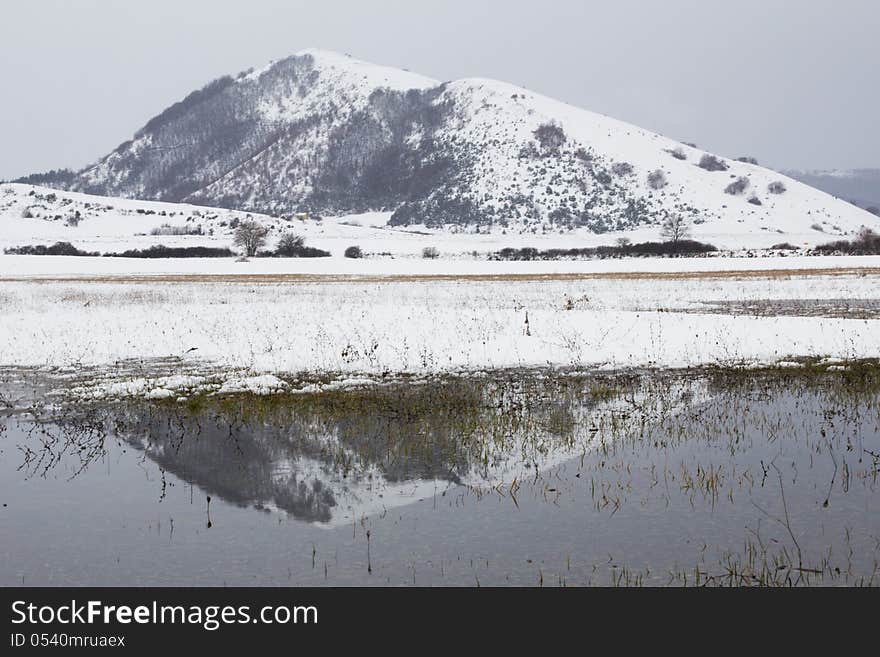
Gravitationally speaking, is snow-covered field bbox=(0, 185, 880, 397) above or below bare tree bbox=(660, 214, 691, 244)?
below

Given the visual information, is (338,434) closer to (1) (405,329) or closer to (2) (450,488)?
(2) (450,488)

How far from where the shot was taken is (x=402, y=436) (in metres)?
11.9

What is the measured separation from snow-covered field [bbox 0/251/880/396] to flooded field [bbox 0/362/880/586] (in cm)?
313

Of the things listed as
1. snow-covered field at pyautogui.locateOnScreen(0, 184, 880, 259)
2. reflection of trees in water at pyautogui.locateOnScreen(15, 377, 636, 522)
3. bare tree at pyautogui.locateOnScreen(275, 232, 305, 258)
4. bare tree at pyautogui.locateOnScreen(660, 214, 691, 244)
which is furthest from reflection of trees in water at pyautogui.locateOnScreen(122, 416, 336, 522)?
bare tree at pyautogui.locateOnScreen(660, 214, 691, 244)

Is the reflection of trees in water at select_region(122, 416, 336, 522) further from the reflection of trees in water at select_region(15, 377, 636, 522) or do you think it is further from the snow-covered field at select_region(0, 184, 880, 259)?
the snow-covered field at select_region(0, 184, 880, 259)

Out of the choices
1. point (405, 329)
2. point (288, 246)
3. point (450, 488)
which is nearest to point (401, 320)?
point (405, 329)

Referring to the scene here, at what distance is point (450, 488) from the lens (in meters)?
9.47

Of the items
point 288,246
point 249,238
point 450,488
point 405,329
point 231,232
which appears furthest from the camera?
point 231,232

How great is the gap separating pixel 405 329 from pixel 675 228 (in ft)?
409

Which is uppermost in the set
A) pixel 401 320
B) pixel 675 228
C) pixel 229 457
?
pixel 675 228

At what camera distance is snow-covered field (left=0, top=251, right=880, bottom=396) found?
61.5 feet
